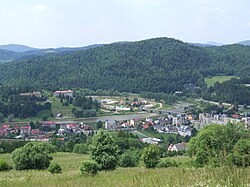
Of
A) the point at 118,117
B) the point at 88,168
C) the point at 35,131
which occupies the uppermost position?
the point at 88,168

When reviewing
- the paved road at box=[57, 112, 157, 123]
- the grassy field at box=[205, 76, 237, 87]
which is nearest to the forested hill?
the grassy field at box=[205, 76, 237, 87]

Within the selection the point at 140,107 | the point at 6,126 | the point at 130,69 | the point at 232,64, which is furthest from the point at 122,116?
the point at 232,64

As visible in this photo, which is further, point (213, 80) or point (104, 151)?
point (213, 80)

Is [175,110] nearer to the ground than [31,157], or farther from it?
nearer to the ground

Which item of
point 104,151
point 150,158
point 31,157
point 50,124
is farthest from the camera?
point 50,124

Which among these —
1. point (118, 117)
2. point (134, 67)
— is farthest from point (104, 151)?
point (134, 67)

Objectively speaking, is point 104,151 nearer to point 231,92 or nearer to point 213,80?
point 231,92

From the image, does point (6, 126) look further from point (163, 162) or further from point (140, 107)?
point (163, 162)
